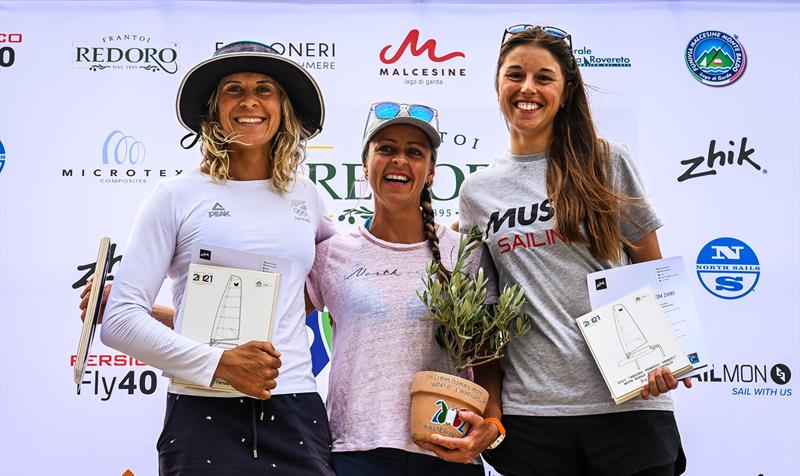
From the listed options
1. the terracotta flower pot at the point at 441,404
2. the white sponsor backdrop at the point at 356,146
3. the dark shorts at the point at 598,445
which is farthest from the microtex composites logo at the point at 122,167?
the dark shorts at the point at 598,445

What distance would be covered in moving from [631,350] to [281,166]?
0.98 metres

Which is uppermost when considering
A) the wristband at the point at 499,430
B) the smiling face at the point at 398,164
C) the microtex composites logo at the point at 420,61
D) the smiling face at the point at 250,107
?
the microtex composites logo at the point at 420,61

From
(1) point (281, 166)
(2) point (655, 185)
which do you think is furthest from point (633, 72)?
(1) point (281, 166)

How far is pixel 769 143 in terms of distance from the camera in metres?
3.48

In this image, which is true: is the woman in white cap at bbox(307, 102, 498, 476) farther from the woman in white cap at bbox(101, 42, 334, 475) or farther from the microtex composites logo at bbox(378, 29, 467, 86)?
the microtex composites logo at bbox(378, 29, 467, 86)

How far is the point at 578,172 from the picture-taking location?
79.8 inches

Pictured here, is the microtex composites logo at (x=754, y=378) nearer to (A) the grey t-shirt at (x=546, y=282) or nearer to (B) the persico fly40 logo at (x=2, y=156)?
(A) the grey t-shirt at (x=546, y=282)

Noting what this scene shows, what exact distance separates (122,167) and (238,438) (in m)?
1.93

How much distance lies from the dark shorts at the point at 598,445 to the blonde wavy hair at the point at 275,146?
853 mm

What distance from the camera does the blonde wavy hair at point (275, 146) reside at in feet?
6.53

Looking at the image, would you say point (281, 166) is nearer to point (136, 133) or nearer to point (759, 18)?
point (136, 133)

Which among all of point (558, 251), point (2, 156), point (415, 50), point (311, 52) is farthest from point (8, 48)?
point (558, 251)

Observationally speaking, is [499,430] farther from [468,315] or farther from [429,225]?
[429,225]

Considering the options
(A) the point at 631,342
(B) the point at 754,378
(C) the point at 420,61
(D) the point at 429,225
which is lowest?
Result: (B) the point at 754,378
